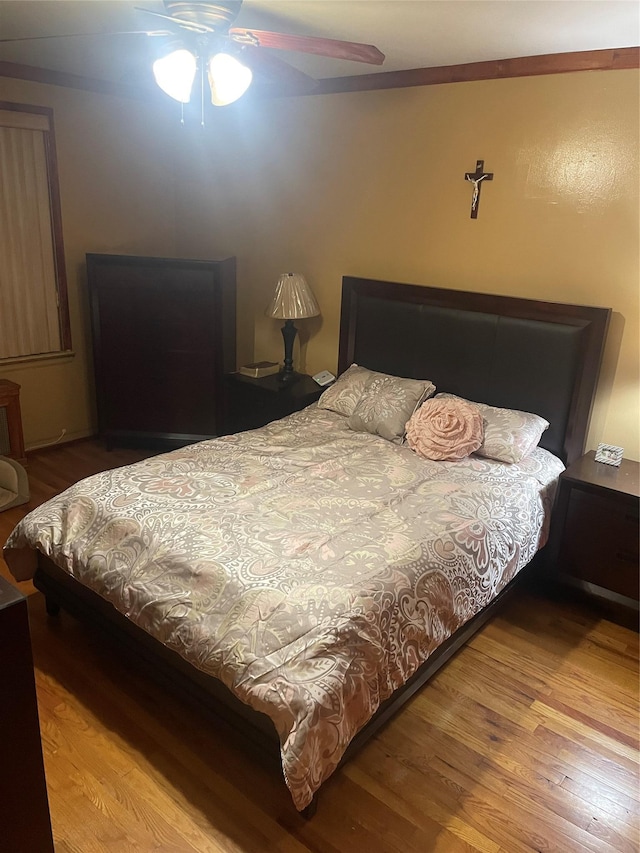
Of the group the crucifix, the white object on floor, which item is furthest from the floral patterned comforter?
the crucifix

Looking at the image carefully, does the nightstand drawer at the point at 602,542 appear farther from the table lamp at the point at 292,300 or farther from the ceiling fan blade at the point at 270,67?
the ceiling fan blade at the point at 270,67

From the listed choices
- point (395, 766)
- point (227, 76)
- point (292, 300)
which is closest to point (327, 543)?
point (395, 766)

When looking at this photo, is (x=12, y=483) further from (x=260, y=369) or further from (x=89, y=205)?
(x=89, y=205)

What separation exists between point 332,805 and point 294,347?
2.84m

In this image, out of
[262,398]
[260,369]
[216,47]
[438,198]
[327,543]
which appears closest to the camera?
[216,47]

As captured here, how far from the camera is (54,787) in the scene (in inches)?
74.2

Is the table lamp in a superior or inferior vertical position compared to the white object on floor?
superior

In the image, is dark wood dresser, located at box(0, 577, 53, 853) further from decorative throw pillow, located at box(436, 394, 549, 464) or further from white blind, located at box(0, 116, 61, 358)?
white blind, located at box(0, 116, 61, 358)

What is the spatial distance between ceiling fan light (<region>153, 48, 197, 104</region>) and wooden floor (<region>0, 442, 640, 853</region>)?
6.59 ft

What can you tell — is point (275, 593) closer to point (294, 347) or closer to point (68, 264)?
point (294, 347)

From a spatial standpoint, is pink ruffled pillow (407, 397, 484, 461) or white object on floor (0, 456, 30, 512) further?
white object on floor (0, 456, 30, 512)

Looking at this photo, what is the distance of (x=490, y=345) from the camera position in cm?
315

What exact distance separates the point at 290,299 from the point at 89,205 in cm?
157

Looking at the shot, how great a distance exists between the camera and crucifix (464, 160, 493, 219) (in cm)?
310
